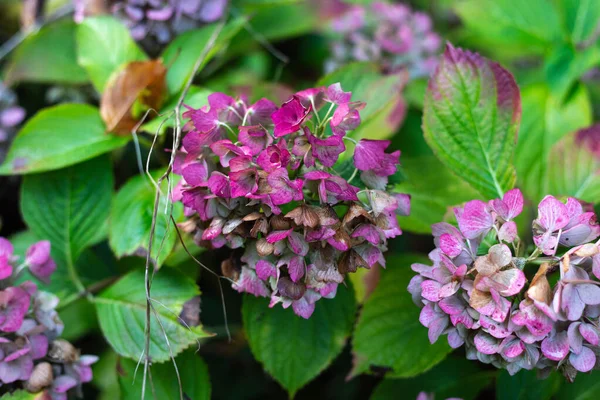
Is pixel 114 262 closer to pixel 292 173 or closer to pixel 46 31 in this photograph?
pixel 46 31

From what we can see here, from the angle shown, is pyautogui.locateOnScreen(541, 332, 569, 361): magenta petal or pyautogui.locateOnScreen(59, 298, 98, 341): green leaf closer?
pyautogui.locateOnScreen(541, 332, 569, 361): magenta petal

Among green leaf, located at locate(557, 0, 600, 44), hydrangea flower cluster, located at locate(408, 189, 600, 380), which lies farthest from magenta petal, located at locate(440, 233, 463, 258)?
green leaf, located at locate(557, 0, 600, 44)

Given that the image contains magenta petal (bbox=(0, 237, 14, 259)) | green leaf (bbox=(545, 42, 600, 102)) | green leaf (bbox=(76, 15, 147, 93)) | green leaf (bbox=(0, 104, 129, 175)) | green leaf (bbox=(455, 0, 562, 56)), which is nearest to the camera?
magenta petal (bbox=(0, 237, 14, 259))

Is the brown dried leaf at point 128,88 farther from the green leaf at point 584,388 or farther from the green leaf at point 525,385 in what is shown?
the green leaf at point 584,388

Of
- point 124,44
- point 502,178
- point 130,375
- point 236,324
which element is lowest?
point 236,324

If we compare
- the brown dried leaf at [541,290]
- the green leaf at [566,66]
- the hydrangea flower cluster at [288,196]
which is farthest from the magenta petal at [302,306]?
the green leaf at [566,66]

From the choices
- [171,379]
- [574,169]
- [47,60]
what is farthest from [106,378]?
[574,169]

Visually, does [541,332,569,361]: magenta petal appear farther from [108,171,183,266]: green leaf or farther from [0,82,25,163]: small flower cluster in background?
[0,82,25,163]: small flower cluster in background

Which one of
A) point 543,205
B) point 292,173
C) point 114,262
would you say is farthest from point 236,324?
point 543,205
